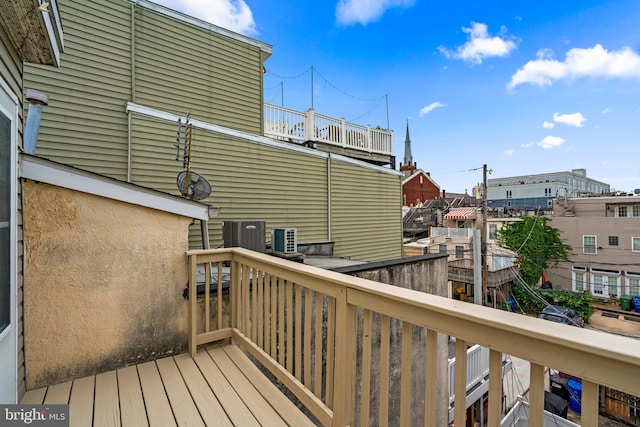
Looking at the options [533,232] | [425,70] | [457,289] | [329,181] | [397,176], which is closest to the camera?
[329,181]

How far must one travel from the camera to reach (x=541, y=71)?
1975 centimetres

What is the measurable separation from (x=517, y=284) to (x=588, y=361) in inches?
814

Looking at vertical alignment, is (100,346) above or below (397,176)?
below

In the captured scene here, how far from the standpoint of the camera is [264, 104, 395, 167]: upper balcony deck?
813 centimetres

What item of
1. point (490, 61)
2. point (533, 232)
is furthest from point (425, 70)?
point (533, 232)

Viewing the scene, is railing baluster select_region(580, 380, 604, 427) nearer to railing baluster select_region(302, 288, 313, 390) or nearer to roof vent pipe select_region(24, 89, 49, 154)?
railing baluster select_region(302, 288, 313, 390)

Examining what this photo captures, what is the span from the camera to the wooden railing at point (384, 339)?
2.52 feet

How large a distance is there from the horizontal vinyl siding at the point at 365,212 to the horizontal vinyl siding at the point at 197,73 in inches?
110

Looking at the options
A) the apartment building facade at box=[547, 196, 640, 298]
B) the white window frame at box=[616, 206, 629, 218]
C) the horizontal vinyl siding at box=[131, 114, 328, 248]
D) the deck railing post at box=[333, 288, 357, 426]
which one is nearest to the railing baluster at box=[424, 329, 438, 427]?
the deck railing post at box=[333, 288, 357, 426]

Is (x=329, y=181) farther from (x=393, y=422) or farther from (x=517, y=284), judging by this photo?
(x=517, y=284)

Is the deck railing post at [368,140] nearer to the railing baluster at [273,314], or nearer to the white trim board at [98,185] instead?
the white trim board at [98,185]

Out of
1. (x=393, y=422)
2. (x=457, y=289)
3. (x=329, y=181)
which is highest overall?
(x=329, y=181)

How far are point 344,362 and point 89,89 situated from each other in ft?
21.3

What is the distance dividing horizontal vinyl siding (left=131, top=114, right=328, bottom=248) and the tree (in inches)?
641
